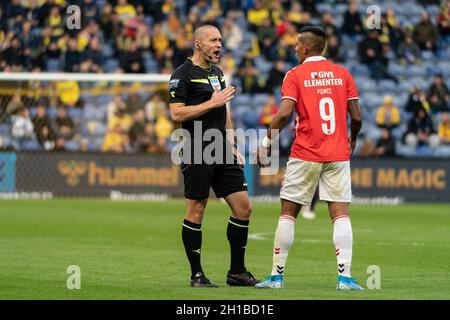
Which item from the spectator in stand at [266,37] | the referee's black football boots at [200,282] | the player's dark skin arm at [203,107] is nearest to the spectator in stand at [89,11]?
the spectator in stand at [266,37]

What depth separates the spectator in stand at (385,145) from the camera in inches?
1069

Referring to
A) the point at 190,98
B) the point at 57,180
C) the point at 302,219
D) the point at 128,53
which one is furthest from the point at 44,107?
the point at 190,98

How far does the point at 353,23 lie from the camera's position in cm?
3041

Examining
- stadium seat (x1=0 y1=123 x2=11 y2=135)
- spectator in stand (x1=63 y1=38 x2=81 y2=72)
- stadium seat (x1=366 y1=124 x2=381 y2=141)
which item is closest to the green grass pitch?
stadium seat (x1=0 y1=123 x2=11 y2=135)

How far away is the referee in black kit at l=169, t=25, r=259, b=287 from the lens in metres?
9.84

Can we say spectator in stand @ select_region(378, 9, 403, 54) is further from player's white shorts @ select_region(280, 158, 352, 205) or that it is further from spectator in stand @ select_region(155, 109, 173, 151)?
player's white shorts @ select_region(280, 158, 352, 205)

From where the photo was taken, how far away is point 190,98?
994 centimetres

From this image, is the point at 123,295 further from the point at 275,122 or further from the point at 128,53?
the point at 128,53

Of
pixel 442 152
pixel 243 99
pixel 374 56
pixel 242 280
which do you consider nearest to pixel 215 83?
pixel 242 280

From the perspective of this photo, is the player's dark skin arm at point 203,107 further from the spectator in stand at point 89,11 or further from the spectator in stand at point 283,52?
the spectator in stand at point 283,52

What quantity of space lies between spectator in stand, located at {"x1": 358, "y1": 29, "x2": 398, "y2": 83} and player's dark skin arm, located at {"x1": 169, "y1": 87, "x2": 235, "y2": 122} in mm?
20747

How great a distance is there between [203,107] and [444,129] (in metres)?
19.6

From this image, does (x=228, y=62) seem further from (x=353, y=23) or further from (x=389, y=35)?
(x=389, y=35)

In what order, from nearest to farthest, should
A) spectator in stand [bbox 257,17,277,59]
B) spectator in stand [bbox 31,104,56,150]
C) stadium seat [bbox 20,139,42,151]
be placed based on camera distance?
stadium seat [bbox 20,139,42,151], spectator in stand [bbox 31,104,56,150], spectator in stand [bbox 257,17,277,59]
